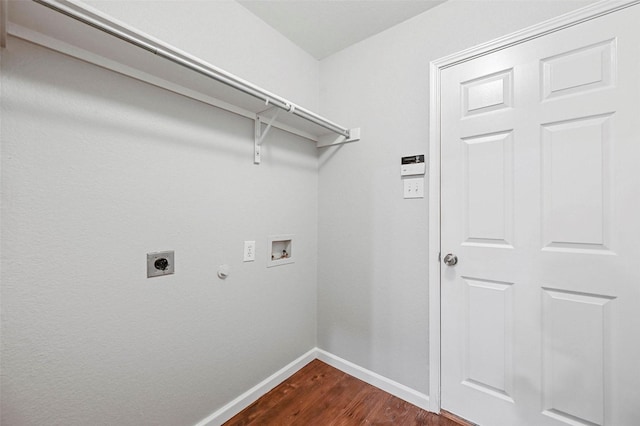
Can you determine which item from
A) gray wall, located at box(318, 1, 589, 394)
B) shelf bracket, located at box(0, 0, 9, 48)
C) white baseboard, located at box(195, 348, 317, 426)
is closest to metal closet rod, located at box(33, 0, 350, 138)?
shelf bracket, located at box(0, 0, 9, 48)

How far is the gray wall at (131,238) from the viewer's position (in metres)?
0.89

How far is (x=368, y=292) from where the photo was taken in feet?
5.96

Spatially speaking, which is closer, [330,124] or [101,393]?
[101,393]

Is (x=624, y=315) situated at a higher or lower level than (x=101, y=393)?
higher

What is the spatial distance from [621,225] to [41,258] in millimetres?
2303

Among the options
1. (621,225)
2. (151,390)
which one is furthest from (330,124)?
(151,390)

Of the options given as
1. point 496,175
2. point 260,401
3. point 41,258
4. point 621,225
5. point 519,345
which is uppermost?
point 496,175

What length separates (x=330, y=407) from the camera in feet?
5.07

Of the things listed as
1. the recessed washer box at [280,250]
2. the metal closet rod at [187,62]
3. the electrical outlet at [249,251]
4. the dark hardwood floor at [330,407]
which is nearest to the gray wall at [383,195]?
the dark hardwood floor at [330,407]

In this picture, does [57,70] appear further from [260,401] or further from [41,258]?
[260,401]

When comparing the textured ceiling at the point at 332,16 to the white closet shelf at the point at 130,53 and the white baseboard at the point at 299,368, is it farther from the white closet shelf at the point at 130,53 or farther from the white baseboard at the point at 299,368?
the white baseboard at the point at 299,368

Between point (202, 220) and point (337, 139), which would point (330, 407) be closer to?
point (202, 220)

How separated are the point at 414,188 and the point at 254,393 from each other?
1.65m

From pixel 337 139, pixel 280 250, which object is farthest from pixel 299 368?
Answer: pixel 337 139
